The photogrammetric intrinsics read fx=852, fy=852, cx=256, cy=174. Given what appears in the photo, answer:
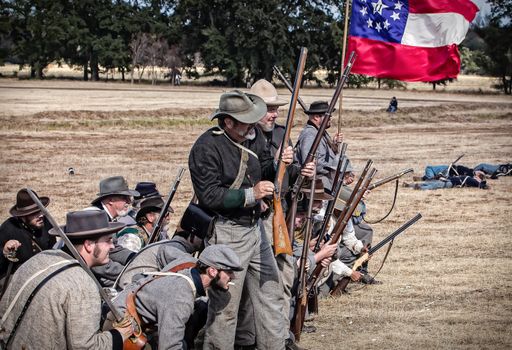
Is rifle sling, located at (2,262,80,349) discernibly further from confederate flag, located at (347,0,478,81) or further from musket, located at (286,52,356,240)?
confederate flag, located at (347,0,478,81)

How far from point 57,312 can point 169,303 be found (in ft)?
2.98

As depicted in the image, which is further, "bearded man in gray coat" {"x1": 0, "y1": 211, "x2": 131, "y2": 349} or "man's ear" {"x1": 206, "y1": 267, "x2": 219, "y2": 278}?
"man's ear" {"x1": 206, "y1": 267, "x2": 219, "y2": 278}

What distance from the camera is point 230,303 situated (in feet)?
22.3

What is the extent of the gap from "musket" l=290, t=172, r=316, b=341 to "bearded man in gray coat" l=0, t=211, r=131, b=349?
9.30 feet

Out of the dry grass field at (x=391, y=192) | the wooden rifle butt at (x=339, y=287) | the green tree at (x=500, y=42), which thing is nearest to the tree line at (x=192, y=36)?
the green tree at (x=500, y=42)

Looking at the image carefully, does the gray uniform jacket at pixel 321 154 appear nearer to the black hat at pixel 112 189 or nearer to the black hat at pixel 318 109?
the black hat at pixel 318 109

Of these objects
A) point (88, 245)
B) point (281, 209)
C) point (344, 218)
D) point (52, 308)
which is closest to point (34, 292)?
point (52, 308)

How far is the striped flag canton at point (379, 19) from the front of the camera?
37.5ft

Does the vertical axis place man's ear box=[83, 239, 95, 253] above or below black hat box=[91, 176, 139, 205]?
above

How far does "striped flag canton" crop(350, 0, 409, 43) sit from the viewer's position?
1143 cm

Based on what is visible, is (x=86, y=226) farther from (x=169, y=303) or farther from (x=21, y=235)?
(x=21, y=235)

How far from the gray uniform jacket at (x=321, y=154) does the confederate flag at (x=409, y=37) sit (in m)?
1.93

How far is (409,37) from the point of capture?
465 inches

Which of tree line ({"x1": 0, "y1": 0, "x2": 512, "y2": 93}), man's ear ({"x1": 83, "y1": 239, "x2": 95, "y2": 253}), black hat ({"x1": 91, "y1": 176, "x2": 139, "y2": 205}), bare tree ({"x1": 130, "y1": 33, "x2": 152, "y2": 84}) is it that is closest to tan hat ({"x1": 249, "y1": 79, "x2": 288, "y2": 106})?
black hat ({"x1": 91, "y1": 176, "x2": 139, "y2": 205})
